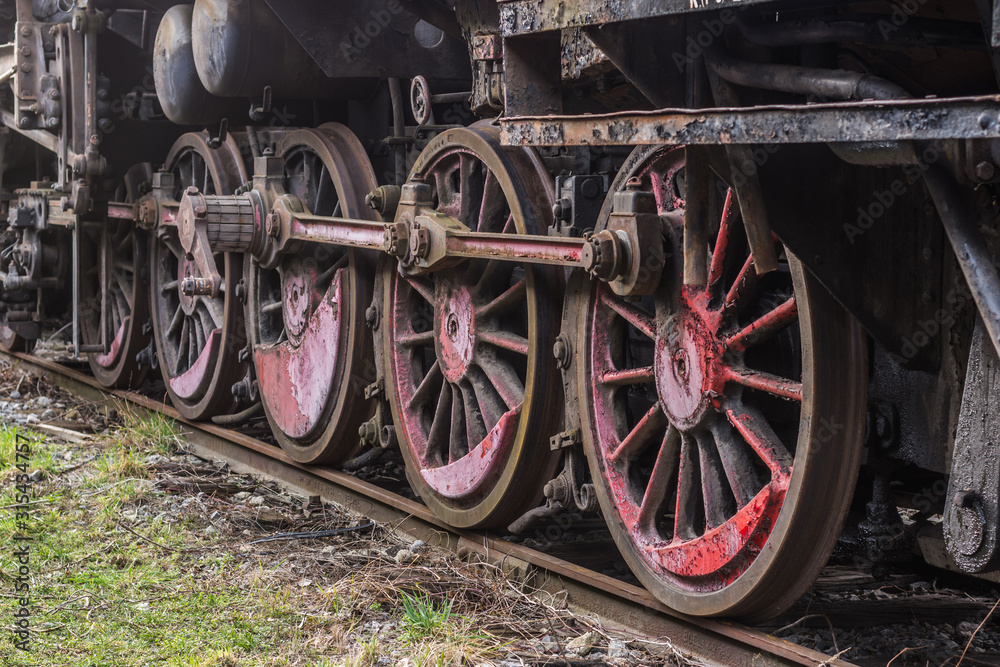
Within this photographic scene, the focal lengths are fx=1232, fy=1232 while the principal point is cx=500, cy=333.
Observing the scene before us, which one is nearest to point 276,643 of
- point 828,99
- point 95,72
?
point 828,99

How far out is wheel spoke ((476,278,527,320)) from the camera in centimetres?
422

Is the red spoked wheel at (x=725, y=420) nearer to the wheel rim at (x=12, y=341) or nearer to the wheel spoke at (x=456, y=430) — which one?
the wheel spoke at (x=456, y=430)

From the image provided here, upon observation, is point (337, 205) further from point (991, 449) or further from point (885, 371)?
point (991, 449)

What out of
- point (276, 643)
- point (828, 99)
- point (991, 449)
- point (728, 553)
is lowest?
point (276, 643)

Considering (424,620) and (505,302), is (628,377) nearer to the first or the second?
(505,302)

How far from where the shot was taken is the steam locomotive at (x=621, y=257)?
2.78 metres

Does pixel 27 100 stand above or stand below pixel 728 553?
above

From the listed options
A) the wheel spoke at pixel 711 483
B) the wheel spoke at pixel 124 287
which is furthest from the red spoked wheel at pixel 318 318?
the wheel spoke at pixel 711 483

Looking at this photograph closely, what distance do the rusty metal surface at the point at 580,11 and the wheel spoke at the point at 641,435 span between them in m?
1.16

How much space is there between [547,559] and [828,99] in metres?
1.85

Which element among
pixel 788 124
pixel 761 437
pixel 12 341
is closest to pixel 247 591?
pixel 761 437

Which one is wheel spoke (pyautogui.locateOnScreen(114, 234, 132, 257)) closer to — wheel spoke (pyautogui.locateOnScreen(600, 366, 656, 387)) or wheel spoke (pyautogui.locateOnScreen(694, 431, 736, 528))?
wheel spoke (pyautogui.locateOnScreen(600, 366, 656, 387))

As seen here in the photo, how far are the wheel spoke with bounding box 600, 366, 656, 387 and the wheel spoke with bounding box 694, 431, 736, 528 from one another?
0.89ft

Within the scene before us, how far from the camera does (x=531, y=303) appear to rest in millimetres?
4109
